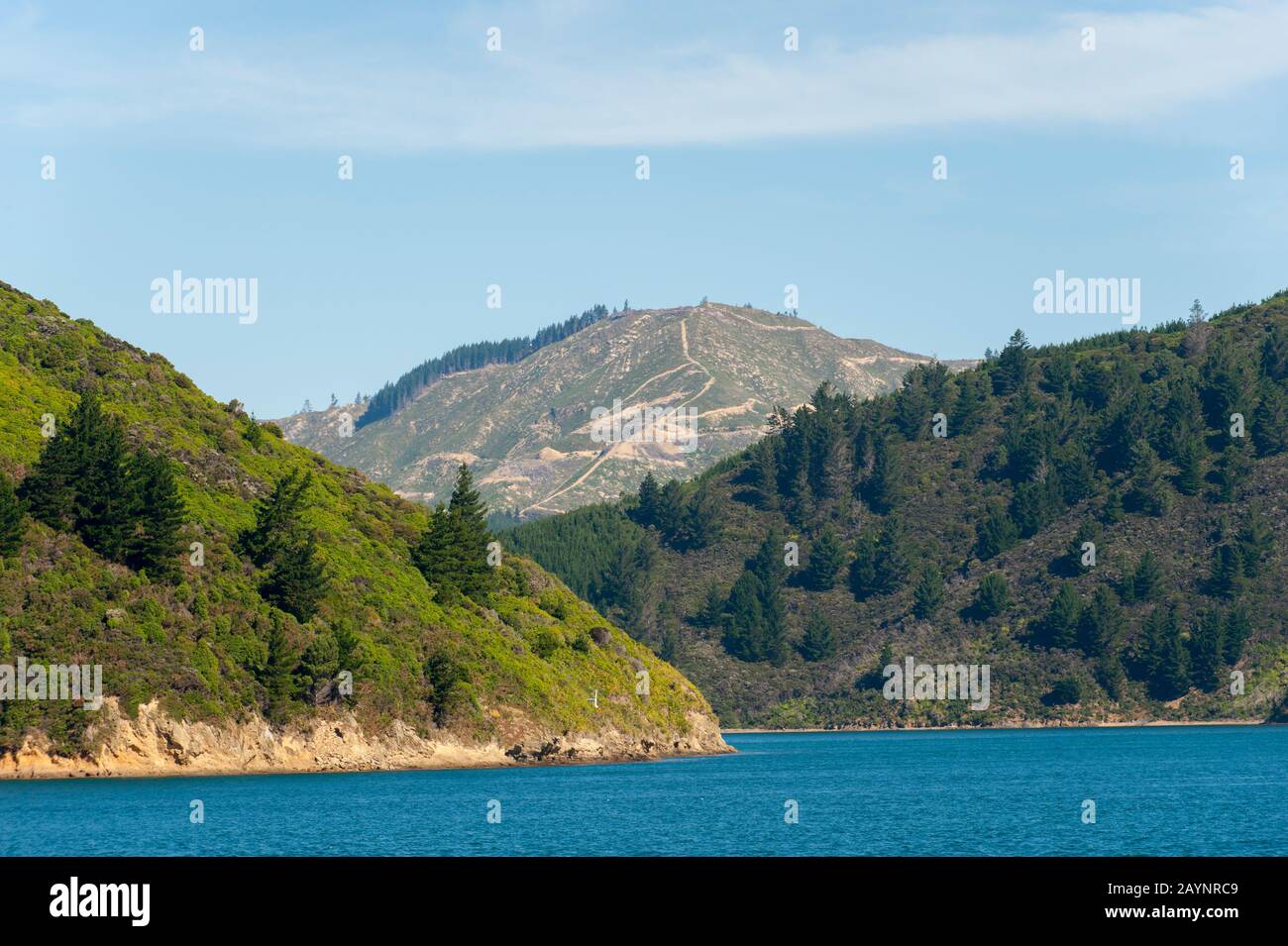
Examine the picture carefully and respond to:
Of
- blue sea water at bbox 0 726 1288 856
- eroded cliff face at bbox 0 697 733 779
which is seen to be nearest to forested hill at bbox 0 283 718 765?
eroded cliff face at bbox 0 697 733 779

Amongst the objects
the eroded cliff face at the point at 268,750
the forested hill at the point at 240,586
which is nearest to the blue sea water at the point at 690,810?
the eroded cliff face at the point at 268,750

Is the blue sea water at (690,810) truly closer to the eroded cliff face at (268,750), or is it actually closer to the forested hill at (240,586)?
the eroded cliff face at (268,750)

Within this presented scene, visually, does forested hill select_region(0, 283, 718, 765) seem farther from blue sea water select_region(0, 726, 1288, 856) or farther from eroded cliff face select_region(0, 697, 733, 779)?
blue sea water select_region(0, 726, 1288, 856)

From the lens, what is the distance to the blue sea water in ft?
213

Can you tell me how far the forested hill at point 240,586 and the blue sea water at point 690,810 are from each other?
218 inches

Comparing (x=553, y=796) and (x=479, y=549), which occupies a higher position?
(x=479, y=549)

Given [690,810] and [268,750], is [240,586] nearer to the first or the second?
[268,750]

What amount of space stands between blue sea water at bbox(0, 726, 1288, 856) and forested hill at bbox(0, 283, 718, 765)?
553 cm

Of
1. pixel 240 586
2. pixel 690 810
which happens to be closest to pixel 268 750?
pixel 240 586

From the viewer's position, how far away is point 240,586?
107812mm
